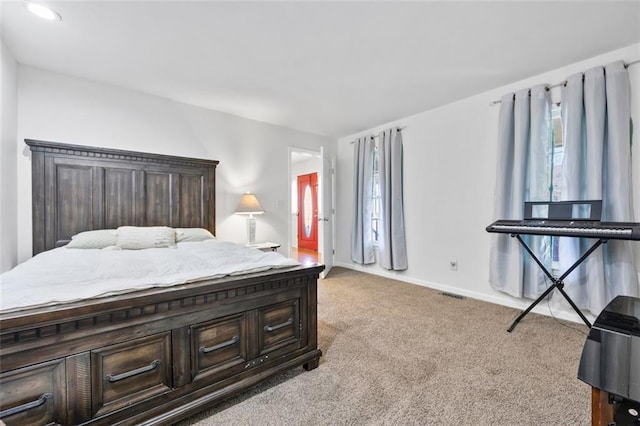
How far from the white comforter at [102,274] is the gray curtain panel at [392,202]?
105 inches

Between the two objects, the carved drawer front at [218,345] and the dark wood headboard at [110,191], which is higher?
the dark wood headboard at [110,191]

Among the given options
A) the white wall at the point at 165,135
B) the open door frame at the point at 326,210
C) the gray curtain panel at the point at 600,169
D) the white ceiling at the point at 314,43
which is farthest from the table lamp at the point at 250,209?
the gray curtain panel at the point at 600,169

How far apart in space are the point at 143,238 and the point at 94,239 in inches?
16.5

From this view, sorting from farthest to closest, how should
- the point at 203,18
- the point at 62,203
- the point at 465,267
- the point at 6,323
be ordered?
the point at 465,267, the point at 62,203, the point at 203,18, the point at 6,323

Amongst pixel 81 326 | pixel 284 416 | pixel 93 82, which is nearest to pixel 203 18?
pixel 93 82

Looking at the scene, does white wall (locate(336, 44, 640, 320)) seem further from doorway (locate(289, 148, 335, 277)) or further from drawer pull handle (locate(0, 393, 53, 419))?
drawer pull handle (locate(0, 393, 53, 419))

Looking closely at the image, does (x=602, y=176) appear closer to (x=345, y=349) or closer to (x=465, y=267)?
(x=465, y=267)

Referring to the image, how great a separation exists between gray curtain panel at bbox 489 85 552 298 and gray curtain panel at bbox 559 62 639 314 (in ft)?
0.56

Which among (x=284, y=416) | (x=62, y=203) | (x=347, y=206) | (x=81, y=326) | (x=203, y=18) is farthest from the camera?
(x=347, y=206)

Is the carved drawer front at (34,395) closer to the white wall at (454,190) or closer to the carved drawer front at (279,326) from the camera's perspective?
the carved drawer front at (279,326)

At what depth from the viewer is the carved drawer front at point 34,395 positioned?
972 mm

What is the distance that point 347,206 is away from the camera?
523 cm

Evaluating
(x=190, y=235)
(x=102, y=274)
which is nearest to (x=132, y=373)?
(x=102, y=274)

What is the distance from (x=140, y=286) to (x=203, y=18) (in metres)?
1.90
